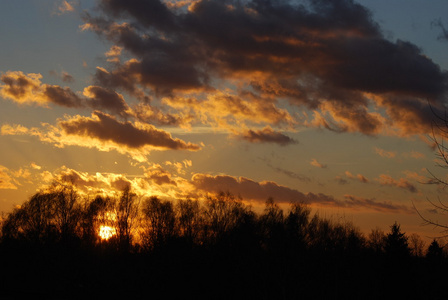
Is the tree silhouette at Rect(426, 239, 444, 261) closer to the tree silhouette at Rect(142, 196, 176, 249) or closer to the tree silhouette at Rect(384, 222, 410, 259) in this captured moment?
the tree silhouette at Rect(384, 222, 410, 259)

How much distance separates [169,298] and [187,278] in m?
3.39

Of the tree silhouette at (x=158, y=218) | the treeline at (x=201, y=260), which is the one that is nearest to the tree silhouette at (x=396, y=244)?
the treeline at (x=201, y=260)

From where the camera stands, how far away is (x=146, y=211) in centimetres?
9925

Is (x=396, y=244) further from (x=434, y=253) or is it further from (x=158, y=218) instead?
(x=158, y=218)

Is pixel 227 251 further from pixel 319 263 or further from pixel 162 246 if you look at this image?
pixel 319 263

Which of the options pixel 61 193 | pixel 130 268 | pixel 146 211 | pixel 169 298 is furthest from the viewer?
pixel 146 211

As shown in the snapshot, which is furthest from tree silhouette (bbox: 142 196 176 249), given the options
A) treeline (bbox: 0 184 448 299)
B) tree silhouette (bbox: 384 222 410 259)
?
tree silhouette (bbox: 384 222 410 259)

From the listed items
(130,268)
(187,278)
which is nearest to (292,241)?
(187,278)

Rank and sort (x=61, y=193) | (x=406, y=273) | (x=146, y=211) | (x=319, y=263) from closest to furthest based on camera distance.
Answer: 1. (x=406, y=273)
2. (x=319, y=263)
3. (x=61, y=193)
4. (x=146, y=211)

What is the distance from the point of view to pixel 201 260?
70.3m

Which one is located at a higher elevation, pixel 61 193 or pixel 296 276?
pixel 61 193

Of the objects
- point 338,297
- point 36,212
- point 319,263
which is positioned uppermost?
point 36,212

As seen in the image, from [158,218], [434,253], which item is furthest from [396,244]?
[158,218]

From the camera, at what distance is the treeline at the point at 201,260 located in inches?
2699
